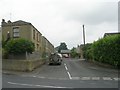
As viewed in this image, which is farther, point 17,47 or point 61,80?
Result: point 17,47

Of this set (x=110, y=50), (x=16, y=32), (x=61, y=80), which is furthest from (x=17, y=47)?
(x=61, y=80)

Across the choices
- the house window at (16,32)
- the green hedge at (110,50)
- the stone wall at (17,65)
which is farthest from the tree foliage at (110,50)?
the house window at (16,32)

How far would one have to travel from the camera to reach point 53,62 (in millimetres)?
37125

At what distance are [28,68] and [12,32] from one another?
15.5m

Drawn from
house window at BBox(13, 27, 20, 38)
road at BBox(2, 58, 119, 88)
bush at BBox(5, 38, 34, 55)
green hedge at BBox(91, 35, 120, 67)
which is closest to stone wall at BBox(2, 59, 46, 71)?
road at BBox(2, 58, 119, 88)

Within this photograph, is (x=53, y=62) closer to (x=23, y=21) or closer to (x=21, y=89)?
(x=23, y=21)

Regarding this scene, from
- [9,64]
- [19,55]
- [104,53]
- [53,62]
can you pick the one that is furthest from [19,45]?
[104,53]

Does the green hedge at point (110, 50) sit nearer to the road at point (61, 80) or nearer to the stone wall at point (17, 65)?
the road at point (61, 80)

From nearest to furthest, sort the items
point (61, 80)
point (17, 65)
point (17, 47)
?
point (61, 80) < point (17, 65) < point (17, 47)

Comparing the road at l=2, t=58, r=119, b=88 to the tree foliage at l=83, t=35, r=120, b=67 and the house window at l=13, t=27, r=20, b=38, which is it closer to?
the tree foliage at l=83, t=35, r=120, b=67

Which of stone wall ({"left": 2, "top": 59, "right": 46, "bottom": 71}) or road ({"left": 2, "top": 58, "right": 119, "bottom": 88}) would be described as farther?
stone wall ({"left": 2, "top": 59, "right": 46, "bottom": 71})

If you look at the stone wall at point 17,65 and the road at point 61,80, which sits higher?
the stone wall at point 17,65

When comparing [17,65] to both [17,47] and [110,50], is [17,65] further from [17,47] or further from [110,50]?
[110,50]

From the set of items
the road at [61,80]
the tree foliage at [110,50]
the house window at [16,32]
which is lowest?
the road at [61,80]
